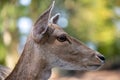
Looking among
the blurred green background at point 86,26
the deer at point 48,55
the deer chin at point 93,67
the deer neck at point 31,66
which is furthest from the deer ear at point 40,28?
the blurred green background at point 86,26

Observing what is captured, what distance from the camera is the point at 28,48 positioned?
951cm

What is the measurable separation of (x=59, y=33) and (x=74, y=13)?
13.5 m

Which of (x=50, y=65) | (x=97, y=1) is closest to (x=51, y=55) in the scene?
(x=50, y=65)

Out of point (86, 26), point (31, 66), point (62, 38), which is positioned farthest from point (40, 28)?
point (86, 26)

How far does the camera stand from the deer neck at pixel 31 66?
9453 millimetres

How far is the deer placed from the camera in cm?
945

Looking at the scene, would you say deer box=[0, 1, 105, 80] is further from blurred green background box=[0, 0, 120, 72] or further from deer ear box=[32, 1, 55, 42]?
blurred green background box=[0, 0, 120, 72]

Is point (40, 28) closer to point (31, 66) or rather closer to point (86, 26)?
point (31, 66)

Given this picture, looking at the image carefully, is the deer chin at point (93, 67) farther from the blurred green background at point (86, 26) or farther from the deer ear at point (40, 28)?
the blurred green background at point (86, 26)

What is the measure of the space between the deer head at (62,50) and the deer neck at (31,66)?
7 centimetres

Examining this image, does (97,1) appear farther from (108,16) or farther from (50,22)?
(50,22)

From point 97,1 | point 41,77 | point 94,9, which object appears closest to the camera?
point 41,77

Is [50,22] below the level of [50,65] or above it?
above

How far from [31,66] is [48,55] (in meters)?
0.29
